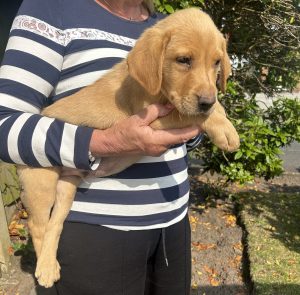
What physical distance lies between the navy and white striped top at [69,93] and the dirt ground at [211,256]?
2.46 metres

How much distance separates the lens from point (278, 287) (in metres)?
3.68

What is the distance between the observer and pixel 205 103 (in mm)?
1648

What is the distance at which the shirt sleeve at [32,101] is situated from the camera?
1532 mm

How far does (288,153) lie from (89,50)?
26.5 ft

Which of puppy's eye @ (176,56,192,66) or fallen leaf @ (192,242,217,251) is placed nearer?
puppy's eye @ (176,56,192,66)

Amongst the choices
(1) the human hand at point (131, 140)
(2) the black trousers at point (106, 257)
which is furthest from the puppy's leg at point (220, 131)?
(2) the black trousers at point (106, 257)

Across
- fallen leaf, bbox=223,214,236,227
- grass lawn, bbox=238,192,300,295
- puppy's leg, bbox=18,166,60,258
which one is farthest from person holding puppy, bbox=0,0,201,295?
fallen leaf, bbox=223,214,236,227

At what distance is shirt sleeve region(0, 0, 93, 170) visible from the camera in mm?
1532

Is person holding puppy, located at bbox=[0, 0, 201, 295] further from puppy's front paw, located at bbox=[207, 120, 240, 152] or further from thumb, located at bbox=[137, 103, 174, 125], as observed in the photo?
puppy's front paw, located at bbox=[207, 120, 240, 152]

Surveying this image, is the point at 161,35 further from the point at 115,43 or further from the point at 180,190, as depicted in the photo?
the point at 180,190

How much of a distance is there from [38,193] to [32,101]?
483mm

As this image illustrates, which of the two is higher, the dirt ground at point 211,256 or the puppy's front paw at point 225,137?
the puppy's front paw at point 225,137

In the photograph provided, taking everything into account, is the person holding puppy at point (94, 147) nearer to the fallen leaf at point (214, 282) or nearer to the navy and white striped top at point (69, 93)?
the navy and white striped top at point (69, 93)

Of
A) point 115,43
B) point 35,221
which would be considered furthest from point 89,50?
point 35,221
